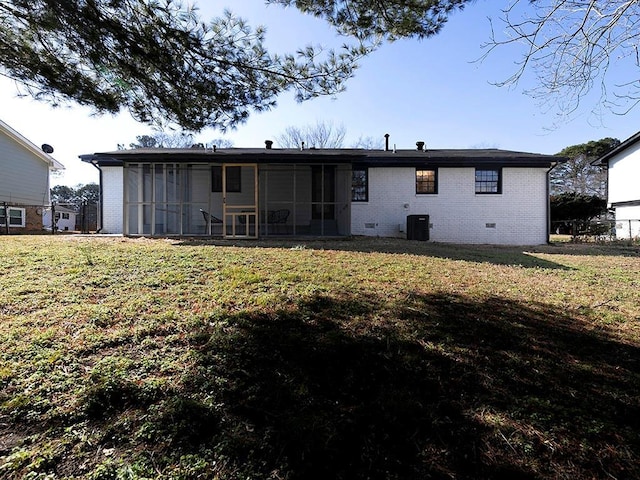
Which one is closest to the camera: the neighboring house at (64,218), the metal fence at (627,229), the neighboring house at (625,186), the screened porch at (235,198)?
the screened porch at (235,198)

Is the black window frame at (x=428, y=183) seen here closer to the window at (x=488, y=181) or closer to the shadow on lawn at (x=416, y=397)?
the window at (x=488, y=181)

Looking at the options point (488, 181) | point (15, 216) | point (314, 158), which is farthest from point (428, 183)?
point (15, 216)

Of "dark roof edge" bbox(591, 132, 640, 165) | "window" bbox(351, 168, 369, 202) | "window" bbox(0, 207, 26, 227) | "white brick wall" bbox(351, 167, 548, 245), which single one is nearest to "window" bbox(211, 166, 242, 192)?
"window" bbox(351, 168, 369, 202)

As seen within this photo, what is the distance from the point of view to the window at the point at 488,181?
13.8m

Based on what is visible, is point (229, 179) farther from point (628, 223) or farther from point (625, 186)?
point (625, 186)

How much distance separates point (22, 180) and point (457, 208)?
2182 cm

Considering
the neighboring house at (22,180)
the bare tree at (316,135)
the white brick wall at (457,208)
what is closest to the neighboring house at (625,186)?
the white brick wall at (457,208)

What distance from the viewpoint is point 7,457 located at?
6.12ft

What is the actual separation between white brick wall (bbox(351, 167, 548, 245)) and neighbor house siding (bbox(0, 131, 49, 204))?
17.5 metres

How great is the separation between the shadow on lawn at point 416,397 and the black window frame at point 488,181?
437 inches

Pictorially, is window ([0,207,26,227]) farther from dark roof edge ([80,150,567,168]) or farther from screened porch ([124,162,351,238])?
screened porch ([124,162,351,238])

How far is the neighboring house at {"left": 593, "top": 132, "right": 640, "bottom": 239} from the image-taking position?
17.2m

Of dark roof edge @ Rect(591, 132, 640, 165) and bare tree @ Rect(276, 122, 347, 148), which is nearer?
dark roof edge @ Rect(591, 132, 640, 165)

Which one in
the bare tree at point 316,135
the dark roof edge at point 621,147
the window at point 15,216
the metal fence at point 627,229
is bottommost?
the metal fence at point 627,229
